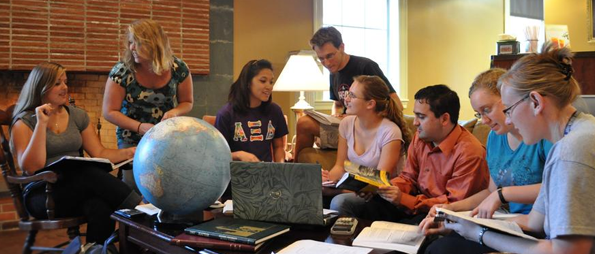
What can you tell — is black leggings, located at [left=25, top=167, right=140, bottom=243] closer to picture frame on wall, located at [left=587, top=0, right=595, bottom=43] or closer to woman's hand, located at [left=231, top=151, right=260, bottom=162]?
woman's hand, located at [left=231, top=151, right=260, bottom=162]

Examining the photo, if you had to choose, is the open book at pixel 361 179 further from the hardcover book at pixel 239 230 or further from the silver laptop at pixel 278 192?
the hardcover book at pixel 239 230

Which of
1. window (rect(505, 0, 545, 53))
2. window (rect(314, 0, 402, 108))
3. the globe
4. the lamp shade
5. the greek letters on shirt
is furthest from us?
window (rect(505, 0, 545, 53))

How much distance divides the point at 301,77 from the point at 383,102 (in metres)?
2.13

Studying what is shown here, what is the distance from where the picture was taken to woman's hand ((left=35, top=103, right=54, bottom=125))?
9.45 ft

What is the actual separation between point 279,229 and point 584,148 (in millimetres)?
970

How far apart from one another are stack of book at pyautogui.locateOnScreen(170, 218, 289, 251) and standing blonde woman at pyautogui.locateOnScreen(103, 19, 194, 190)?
113 centimetres

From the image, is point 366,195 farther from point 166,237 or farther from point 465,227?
point 166,237

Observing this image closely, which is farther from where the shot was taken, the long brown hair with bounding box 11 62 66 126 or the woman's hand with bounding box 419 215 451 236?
the long brown hair with bounding box 11 62 66 126

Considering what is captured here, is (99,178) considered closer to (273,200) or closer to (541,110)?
(273,200)

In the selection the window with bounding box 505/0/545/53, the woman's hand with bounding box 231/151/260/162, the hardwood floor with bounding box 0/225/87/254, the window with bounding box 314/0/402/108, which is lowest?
the hardwood floor with bounding box 0/225/87/254

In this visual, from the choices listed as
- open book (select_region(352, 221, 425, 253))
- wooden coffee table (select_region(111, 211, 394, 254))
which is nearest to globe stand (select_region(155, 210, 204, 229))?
wooden coffee table (select_region(111, 211, 394, 254))

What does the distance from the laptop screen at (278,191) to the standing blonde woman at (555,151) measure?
0.50 meters

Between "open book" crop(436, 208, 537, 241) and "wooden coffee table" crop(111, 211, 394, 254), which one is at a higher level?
"open book" crop(436, 208, 537, 241)

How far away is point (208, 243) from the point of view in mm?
1753
